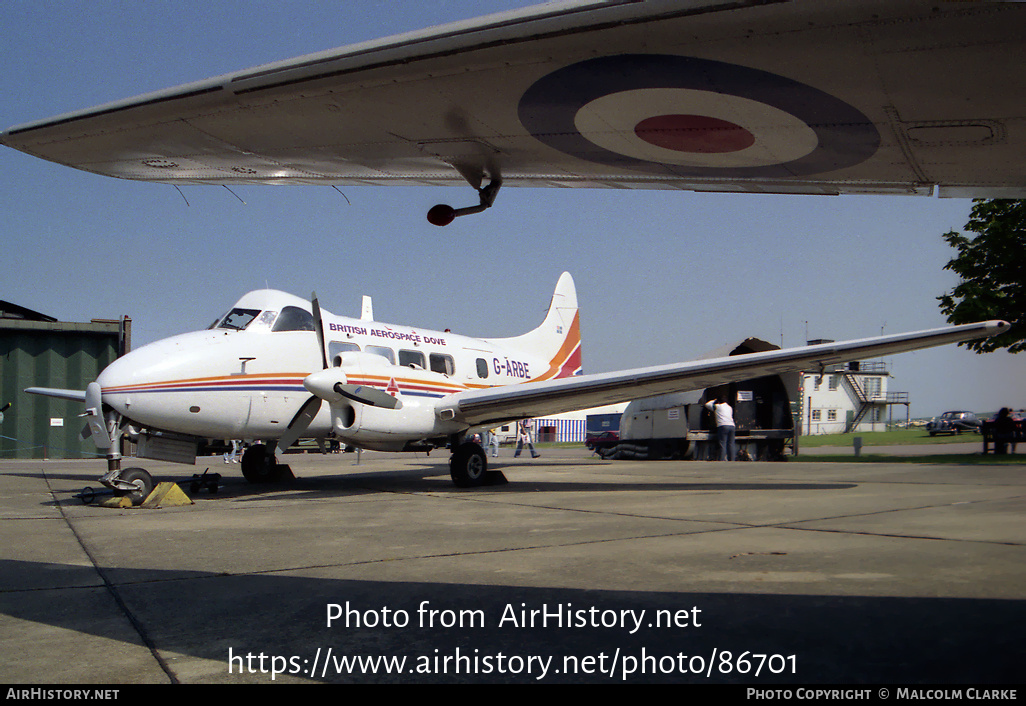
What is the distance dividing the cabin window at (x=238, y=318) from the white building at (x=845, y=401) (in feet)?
219

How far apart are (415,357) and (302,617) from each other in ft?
Result: 31.0

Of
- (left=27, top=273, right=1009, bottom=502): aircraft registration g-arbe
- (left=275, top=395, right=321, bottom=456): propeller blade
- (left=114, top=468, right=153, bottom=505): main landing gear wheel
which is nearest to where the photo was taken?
(left=114, top=468, right=153, bottom=505): main landing gear wheel

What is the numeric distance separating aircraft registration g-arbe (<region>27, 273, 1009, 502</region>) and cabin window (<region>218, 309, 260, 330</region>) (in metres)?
0.02

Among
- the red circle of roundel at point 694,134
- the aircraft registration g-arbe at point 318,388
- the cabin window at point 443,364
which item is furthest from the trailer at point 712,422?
the red circle of roundel at point 694,134

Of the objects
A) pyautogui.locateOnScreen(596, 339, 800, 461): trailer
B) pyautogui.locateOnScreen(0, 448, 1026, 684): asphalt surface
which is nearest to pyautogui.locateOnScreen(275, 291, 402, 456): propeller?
pyautogui.locateOnScreen(0, 448, 1026, 684): asphalt surface

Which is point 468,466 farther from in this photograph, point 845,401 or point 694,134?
point 845,401

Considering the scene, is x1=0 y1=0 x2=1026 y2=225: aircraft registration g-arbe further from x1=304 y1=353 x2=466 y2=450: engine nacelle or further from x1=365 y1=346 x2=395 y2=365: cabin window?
x1=365 y1=346 x2=395 y2=365: cabin window

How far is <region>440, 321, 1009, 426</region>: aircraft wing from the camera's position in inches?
378

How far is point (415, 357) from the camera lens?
13.1m

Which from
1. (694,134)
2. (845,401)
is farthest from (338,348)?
(845,401)

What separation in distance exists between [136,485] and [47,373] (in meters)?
21.3

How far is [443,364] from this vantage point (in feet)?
44.9

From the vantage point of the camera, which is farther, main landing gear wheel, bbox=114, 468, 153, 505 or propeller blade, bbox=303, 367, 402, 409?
propeller blade, bbox=303, 367, 402, 409

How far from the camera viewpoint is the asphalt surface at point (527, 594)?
9.68ft
